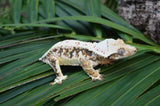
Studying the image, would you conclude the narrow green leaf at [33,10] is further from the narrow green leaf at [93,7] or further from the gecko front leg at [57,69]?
the gecko front leg at [57,69]

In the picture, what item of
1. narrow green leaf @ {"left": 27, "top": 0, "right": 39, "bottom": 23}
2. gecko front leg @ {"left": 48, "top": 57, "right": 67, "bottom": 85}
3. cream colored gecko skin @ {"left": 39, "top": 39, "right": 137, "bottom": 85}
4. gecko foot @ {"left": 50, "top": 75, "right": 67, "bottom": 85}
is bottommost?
gecko foot @ {"left": 50, "top": 75, "right": 67, "bottom": 85}

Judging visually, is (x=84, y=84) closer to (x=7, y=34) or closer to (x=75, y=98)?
(x=75, y=98)

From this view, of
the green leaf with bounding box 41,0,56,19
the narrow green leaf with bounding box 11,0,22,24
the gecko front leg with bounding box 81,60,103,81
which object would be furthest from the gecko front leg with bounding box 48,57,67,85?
the narrow green leaf with bounding box 11,0,22,24

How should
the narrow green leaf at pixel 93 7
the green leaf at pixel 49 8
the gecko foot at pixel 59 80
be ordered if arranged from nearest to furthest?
the gecko foot at pixel 59 80 → the narrow green leaf at pixel 93 7 → the green leaf at pixel 49 8

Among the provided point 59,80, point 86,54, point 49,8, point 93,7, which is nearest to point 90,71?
point 86,54

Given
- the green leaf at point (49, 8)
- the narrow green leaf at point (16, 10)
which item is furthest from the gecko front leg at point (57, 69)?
the narrow green leaf at point (16, 10)

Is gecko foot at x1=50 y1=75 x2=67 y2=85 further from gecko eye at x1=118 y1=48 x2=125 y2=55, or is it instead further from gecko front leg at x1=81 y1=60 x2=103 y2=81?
gecko eye at x1=118 y1=48 x2=125 y2=55

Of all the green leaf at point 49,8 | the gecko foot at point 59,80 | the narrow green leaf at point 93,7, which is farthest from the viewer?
the green leaf at point 49,8

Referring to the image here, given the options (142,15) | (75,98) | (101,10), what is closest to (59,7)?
(101,10)
